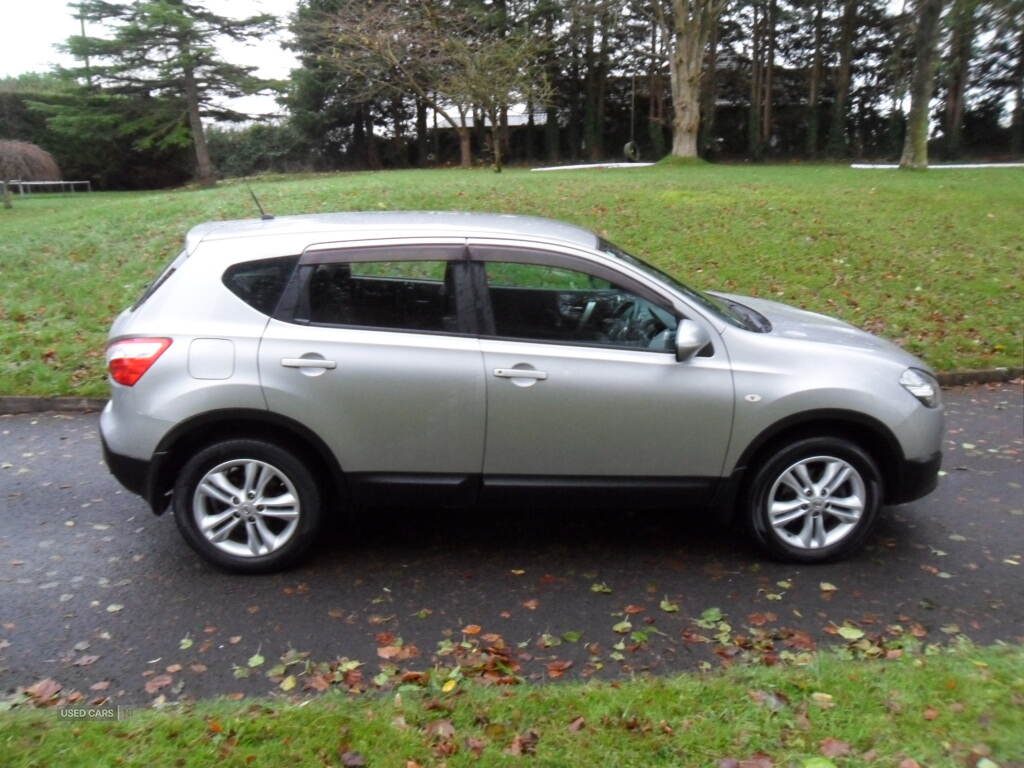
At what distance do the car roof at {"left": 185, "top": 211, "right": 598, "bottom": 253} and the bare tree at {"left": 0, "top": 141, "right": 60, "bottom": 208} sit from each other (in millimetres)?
24563

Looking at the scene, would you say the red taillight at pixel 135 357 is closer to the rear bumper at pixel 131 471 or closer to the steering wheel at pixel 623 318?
the rear bumper at pixel 131 471

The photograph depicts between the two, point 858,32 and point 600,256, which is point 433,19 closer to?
point 858,32

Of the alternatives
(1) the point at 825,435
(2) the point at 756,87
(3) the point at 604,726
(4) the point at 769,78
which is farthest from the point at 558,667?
(4) the point at 769,78

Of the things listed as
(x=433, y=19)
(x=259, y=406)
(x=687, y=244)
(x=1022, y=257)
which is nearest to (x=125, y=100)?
(x=433, y=19)

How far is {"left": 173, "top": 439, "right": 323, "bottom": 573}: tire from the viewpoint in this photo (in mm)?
4449

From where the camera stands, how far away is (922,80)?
23016 millimetres

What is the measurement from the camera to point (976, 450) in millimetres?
6543

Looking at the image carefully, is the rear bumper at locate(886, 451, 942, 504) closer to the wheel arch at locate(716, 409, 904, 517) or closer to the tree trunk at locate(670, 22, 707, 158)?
the wheel arch at locate(716, 409, 904, 517)

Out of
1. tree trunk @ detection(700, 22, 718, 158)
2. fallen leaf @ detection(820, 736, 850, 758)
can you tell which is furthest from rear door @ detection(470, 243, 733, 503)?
tree trunk @ detection(700, 22, 718, 158)

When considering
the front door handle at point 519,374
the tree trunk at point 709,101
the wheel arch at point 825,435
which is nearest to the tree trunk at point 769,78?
the tree trunk at point 709,101

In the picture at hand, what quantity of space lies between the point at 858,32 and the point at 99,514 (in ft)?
136

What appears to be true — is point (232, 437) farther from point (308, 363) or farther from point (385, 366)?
point (385, 366)

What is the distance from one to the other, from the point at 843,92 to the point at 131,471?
3970 cm

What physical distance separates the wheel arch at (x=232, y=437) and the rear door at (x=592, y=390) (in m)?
0.83
